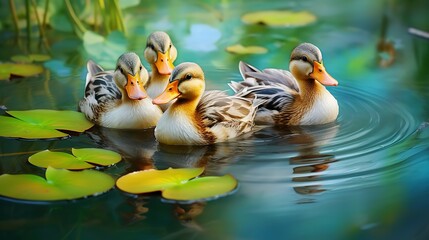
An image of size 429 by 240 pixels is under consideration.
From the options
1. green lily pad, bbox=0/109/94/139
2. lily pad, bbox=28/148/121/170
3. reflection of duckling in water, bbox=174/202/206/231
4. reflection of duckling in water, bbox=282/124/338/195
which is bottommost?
reflection of duckling in water, bbox=174/202/206/231

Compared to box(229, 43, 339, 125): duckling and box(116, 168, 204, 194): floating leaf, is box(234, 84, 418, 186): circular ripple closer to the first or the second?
box(229, 43, 339, 125): duckling

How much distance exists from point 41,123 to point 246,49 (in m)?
2.58

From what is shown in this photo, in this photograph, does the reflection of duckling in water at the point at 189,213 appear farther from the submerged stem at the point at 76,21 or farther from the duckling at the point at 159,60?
the submerged stem at the point at 76,21

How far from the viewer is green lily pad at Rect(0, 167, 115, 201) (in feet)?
14.6

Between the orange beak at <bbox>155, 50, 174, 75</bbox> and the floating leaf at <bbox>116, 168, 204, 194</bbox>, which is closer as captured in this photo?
the floating leaf at <bbox>116, 168, 204, 194</bbox>

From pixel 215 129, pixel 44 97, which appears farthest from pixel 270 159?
pixel 44 97

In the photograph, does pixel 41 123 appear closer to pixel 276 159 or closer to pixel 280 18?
pixel 276 159

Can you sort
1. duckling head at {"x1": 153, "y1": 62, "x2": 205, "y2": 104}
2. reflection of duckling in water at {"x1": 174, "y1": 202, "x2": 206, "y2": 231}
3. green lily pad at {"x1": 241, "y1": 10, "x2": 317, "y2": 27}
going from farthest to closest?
green lily pad at {"x1": 241, "y1": 10, "x2": 317, "y2": 27} < duckling head at {"x1": 153, "y1": 62, "x2": 205, "y2": 104} < reflection of duckling in water at {"x1": 174, "y1": 202, "x2": 206, "y2": 231}

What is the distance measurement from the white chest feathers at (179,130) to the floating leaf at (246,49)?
236cm

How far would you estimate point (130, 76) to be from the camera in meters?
5.55

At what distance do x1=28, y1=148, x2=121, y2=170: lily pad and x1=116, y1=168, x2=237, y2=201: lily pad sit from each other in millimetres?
301

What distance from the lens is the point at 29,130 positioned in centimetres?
551

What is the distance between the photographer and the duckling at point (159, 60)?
5.98 metres

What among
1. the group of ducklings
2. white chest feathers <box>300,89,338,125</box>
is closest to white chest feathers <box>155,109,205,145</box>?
the group of ducklings
